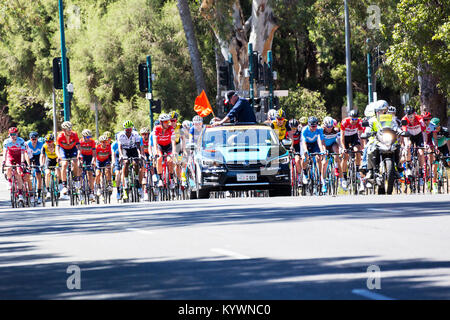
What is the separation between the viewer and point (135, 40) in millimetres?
55031

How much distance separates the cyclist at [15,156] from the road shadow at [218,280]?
16679 millimetres

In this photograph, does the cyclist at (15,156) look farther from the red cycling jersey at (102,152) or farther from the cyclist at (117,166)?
the cyclist at (117,166)

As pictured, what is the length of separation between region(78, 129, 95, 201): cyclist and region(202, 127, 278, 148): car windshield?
6015mm

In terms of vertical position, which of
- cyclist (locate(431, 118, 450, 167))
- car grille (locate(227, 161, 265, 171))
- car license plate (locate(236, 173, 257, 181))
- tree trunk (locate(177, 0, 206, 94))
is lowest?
car license plate (locate(236, 173, 257, 181))

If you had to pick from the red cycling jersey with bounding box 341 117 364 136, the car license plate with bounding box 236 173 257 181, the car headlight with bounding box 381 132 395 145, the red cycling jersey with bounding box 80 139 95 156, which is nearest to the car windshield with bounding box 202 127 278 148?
the car license plate with bounding box 236 173 257 181

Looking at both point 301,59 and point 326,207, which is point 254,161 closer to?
point 326,207

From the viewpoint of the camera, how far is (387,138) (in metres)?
22.3

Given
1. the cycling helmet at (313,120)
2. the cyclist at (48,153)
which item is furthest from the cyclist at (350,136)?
the cyclist at (48,153)

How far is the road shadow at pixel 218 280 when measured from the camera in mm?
8547

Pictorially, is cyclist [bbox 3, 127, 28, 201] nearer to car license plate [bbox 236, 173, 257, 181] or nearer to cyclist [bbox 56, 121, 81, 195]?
cyclist [bbox 56, 121, 81, 195]

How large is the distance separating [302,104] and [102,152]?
90.6 ft

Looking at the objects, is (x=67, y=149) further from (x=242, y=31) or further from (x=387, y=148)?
(x=242, y=31)

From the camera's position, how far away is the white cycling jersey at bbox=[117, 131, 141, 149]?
26.9 metres

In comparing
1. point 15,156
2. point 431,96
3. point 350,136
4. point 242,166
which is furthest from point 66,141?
point 431,96
